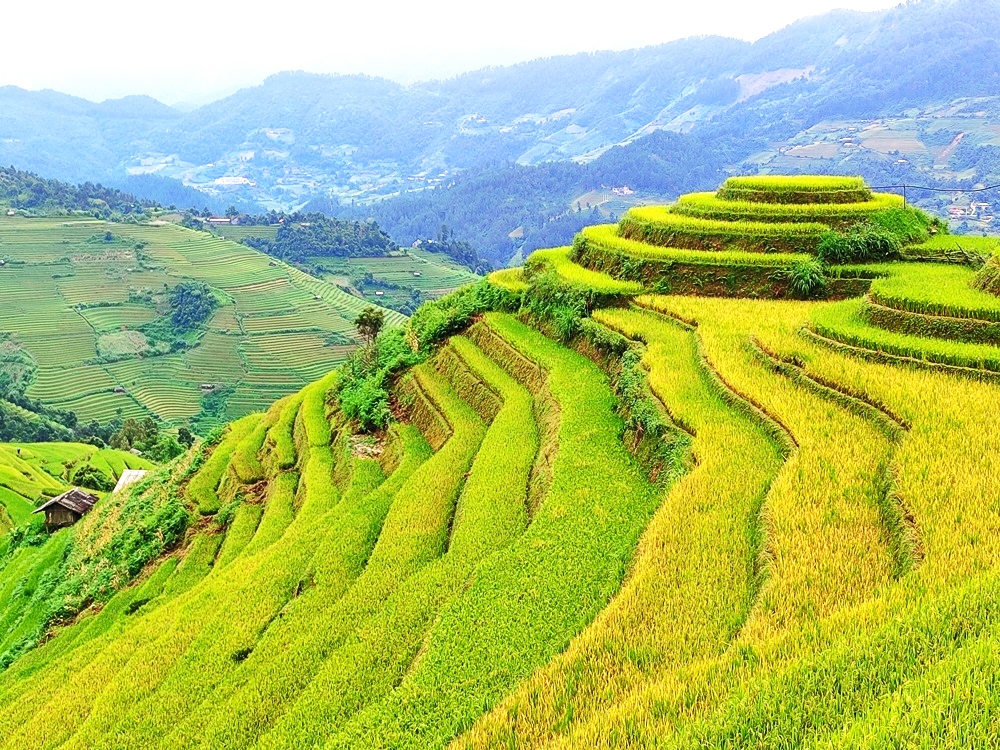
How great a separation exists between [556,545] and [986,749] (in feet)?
17.8

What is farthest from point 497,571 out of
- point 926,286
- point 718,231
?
point 718,231

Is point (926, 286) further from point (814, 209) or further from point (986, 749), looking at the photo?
point (986, 749)

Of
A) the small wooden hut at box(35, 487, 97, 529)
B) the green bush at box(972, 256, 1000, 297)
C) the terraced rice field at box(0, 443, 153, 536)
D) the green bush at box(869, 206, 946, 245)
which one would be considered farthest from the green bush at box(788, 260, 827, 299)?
the terraced rice field at box(0, 443, 153, 536)

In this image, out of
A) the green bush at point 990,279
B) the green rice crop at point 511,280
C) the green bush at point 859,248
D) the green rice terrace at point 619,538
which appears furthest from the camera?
the green rice crop at point 511,280

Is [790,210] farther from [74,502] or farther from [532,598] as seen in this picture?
[74,502]

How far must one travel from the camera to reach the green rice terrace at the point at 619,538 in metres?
5.94

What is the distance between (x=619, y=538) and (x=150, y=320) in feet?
294

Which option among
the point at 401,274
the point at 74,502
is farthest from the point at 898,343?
the point at 401,274

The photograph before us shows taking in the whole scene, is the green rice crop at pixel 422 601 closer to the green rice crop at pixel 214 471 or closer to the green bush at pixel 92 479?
the green rice crop at pixel 214 471

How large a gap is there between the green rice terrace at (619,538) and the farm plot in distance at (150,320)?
55.1 metres

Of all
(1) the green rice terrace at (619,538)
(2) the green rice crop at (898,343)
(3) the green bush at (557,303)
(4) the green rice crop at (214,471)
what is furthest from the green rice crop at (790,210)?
(4) the green rice crop at (214,471)

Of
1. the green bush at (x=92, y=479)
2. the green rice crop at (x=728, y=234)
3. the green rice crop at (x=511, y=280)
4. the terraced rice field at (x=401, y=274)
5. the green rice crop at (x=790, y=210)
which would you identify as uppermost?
the green rice crop at (x=790, y=210)

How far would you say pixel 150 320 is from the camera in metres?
86.8

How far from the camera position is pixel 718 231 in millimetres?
20547
